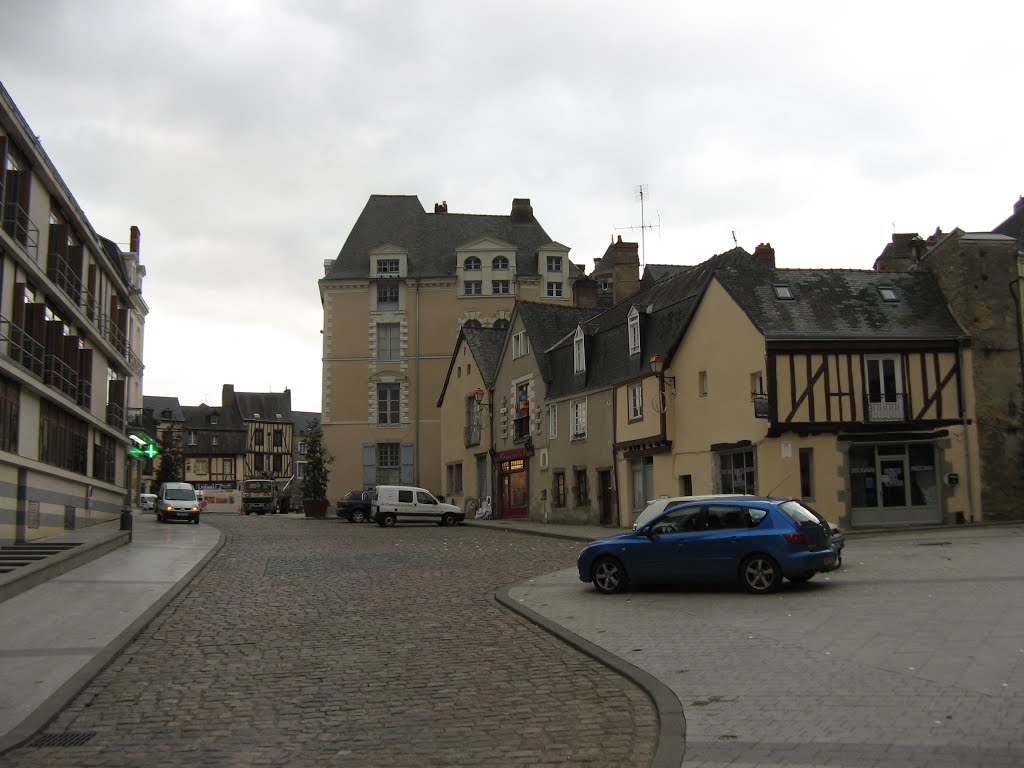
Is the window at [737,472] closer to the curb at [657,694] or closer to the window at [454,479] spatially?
the curb at [657,694]

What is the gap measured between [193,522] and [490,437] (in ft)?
43.0

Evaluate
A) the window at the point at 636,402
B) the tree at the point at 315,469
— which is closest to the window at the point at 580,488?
the window at the point at 636,402

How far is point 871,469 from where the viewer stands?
2538 cm

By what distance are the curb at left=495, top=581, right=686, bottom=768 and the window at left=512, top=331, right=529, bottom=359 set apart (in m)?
28.3

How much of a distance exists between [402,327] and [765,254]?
2414cm

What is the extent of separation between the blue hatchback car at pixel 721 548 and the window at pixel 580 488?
19.6 m

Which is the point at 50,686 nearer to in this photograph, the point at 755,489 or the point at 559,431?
the point at 755,489

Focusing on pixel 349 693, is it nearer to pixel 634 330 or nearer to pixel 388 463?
pixel 634 330

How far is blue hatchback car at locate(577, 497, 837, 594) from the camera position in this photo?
44.2ft

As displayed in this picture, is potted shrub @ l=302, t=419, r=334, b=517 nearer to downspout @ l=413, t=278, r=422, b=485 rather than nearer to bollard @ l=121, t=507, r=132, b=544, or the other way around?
downspout @ l=413, t=278, r=422, b=485

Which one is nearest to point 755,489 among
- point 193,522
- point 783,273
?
point 783,273

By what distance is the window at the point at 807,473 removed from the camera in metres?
24.8

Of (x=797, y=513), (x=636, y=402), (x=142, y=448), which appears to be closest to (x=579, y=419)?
(x=636, y=402)

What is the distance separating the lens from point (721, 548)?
13.8 m
